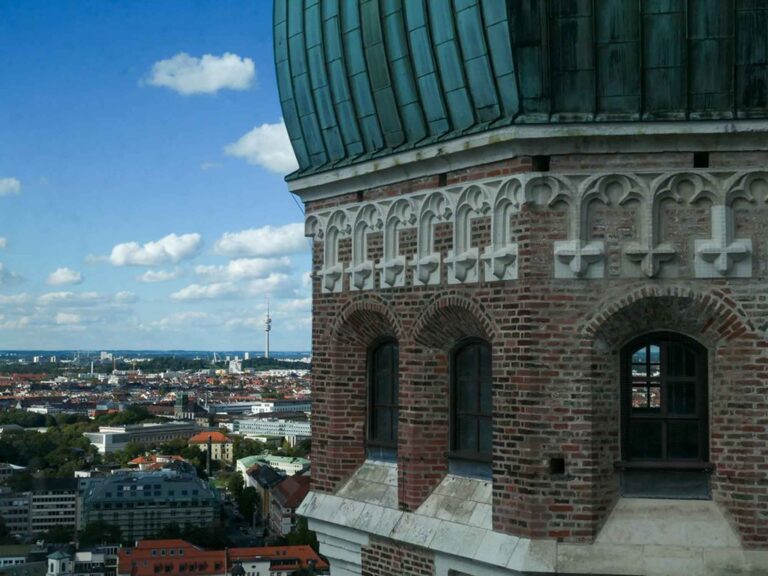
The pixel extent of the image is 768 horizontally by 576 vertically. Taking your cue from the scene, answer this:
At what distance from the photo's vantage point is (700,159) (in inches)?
477

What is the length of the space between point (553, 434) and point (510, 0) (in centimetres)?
426

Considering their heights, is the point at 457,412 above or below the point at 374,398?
below

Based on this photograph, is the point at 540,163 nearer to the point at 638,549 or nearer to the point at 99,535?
the point at 638,549

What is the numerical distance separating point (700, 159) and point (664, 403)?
8.06 ft

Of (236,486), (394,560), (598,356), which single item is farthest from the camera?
(236,486)

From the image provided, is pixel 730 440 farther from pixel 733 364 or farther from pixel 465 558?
pixel 465 558

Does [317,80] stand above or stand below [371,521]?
above

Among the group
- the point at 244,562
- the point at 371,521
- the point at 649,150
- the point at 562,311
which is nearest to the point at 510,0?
the point at 649,150

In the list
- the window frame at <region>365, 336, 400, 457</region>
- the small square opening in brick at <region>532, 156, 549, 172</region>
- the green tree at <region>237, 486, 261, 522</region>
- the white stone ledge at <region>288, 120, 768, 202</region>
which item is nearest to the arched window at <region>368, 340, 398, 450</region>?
the window frame at <region>365, 336, 400, 457</region>

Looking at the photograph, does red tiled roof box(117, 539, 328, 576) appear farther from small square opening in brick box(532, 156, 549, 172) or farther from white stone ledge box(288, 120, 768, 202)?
small square opening in brick box(532, 156, 549, 172)

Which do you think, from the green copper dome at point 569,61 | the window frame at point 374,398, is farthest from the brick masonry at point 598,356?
the window frame at point 374,398

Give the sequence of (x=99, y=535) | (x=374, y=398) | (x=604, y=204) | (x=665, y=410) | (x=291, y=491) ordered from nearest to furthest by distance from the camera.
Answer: (x=604, y=204) < (x=665, y=410) < (x=374, y=398) < (x=291, y=491) < (x=99, y=535)

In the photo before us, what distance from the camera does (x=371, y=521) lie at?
1462cm

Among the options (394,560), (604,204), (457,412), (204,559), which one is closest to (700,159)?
(604,204)
